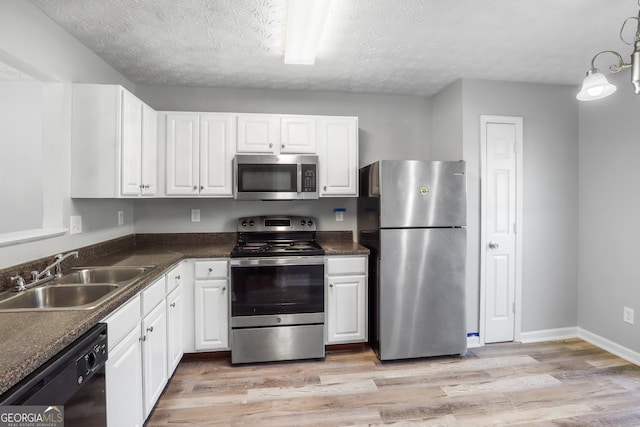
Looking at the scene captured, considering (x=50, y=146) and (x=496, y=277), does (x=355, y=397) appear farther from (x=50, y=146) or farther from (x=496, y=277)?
(x=50, y=146)

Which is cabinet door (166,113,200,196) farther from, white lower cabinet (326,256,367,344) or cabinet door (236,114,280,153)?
white lower cabinet (326,256,367,344)

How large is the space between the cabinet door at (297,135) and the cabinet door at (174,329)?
1507 millimetres

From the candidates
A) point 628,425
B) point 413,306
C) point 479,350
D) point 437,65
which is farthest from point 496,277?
→ point 437,65

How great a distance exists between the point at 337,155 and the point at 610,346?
2.95 metres

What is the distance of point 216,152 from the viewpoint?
282 cm

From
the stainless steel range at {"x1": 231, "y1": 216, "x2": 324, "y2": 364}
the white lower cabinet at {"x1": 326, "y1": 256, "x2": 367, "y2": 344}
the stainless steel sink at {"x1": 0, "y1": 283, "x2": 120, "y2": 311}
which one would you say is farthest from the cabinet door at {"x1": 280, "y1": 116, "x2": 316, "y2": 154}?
the stainless steel sink at {"x1": 0, "y1": 283, "x2": 120, "y2": 311}

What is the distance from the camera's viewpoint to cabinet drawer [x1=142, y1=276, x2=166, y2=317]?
5.83 ft

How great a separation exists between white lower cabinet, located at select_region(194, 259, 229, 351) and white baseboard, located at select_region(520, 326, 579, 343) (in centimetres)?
274

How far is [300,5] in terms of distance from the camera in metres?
1.71

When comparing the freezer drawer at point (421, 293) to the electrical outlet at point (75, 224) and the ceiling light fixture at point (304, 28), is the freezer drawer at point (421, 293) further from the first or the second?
the electrical outlet at point (75, 224)

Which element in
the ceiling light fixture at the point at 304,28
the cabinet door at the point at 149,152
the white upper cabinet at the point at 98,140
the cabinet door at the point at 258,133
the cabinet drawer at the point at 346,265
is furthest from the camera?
the cabinet door at the point at 258,133

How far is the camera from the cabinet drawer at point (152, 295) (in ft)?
5.83

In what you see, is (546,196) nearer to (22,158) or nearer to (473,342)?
(473,342)

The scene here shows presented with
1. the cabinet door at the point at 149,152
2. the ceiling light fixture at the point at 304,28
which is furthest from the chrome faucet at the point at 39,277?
the ceiling light fixture at the point at 304,28
